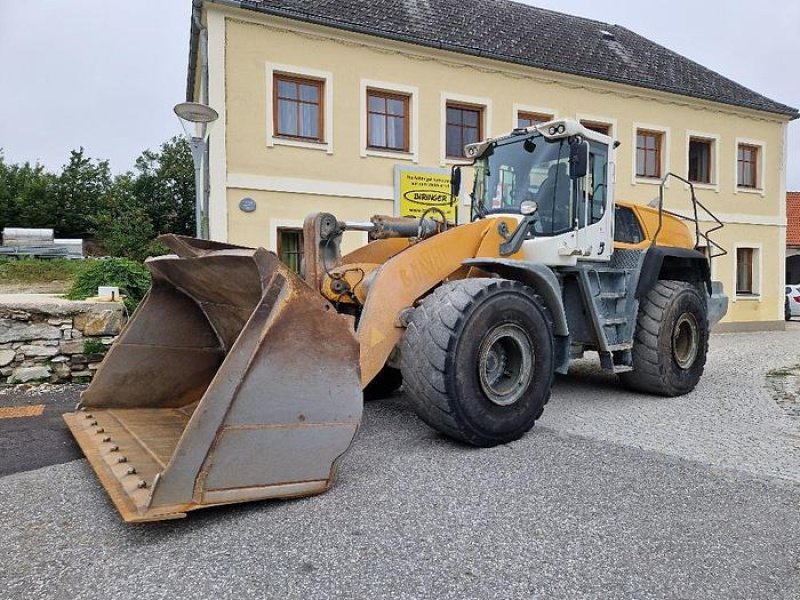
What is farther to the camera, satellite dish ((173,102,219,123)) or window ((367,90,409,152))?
window ((367,90,409,152))

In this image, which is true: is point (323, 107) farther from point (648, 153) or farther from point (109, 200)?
point (109, 200)

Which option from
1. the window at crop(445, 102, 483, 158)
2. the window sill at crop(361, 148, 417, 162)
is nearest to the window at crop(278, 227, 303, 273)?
the window sill at crop(361, 148, 417, 162)

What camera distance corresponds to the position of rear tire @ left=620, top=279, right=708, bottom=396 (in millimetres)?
6250

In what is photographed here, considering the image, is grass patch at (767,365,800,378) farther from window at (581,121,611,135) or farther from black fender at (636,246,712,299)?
window at (581,121,611,135)

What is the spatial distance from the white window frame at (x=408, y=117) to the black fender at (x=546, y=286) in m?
7.24

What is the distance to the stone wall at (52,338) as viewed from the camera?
667 centimetres

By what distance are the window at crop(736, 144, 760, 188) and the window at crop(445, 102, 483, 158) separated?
7.76 m

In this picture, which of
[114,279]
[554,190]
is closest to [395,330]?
[554,190]

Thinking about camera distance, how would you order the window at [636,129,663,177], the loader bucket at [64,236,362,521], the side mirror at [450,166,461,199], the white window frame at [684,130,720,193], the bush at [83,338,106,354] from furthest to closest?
the white window frame at [684,130,720,193], the window at [636,129,663,177], the bush at [83,338,106,354], the side mirror at [450,166,461,199], the loader bucket at [64,236,362,521]

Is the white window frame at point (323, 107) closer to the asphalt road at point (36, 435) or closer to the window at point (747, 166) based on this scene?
the asphalt road at point (36, 435)

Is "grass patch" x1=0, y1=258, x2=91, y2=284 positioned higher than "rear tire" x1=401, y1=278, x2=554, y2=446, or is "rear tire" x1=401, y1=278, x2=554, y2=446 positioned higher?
"grass patch" x1=0, y1=258, x2=91, y2=284

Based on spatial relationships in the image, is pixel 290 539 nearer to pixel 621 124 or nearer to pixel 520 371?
A: pixel 520 371

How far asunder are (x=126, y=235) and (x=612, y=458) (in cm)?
2405

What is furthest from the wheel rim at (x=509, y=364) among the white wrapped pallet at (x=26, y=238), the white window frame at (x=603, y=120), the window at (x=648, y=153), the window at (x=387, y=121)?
the white wrapped pallet at (x=26, y=238)
